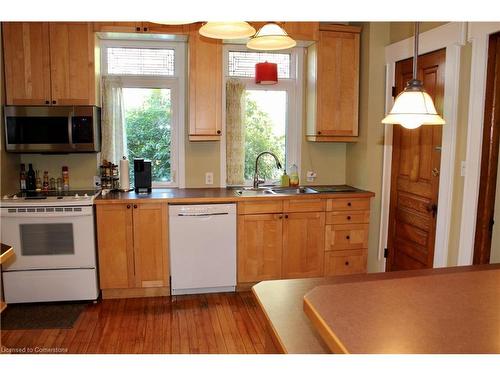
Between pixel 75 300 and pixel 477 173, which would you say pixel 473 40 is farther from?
pixel 75 300

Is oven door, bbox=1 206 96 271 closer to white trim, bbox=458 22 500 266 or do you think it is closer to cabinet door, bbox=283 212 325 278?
cabinet door, bbox=283 212 325 278

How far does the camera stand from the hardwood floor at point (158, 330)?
2730 millimetres

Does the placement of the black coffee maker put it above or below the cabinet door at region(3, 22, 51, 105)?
below

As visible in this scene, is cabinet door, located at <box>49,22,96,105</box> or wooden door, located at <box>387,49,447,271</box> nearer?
wooden door, located at <box>387,49,447,271</box>

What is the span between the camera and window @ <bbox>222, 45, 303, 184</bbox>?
409 centimetres

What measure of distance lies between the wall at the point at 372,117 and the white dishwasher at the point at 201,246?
134 cm

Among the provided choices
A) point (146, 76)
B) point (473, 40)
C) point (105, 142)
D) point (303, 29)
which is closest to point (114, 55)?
point (146, 76)

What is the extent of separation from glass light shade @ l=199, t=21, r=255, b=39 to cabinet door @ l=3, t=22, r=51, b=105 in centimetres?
236

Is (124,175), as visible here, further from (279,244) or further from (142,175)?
(279,244)

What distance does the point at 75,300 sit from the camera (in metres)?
3.39

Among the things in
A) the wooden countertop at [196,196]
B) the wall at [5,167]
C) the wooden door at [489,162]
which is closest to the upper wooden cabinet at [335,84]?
the wooden countertop at [196,196]

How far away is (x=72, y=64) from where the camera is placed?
11.4 feet

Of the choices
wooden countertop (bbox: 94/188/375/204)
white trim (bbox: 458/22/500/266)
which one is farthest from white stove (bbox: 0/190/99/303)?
white trim (bbox: 458/22/500/266)

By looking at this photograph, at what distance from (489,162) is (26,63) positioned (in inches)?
140
